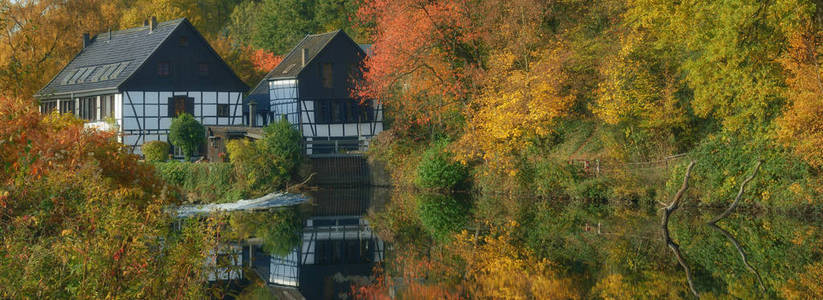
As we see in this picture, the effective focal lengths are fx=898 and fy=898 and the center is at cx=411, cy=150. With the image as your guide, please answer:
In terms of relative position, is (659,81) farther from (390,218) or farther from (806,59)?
(390,218)

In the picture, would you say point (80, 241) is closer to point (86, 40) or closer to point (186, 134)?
point (186, 134)

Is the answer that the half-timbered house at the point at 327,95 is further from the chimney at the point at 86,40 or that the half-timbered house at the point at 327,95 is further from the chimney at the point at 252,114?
the chimney at the point at 86,40

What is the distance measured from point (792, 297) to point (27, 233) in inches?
413

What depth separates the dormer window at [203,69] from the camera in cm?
4647

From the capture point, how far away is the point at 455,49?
114 ft

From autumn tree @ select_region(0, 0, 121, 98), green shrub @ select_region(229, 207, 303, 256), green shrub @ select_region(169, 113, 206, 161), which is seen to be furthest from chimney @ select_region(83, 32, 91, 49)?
green shrub @ select_region(229, 207, 303, 256)

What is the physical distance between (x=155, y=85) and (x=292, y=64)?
752 cm

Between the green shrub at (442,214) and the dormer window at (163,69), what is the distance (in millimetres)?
17417

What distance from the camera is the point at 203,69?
1833 inches

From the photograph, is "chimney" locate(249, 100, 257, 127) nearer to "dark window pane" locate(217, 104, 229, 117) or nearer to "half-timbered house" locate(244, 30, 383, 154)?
"half-timbered house" locate(244, 30, 383, 154)

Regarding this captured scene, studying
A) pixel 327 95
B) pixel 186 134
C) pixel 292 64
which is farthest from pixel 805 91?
pixel 292 64

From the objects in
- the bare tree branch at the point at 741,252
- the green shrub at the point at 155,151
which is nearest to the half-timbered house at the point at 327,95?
the green shrub at the point at 155,151

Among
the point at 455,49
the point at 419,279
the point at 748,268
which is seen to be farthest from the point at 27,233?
the point at 455,49

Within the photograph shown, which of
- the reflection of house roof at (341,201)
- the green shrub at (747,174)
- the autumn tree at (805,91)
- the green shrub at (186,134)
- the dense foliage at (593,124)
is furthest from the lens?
the green shrub at (186,134)
